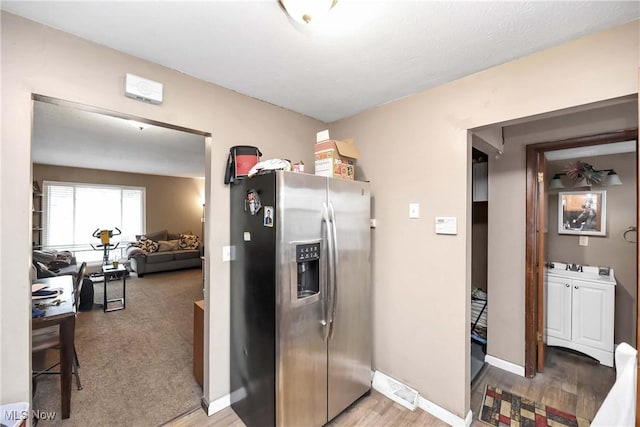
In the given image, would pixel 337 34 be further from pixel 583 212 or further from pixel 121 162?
pixel 121 162

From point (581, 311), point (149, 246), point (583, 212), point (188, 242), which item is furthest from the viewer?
point (188, 242)

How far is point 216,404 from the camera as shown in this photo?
6.57 feet

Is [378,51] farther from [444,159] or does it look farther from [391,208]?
[391,208]

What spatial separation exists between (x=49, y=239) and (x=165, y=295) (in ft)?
11.6

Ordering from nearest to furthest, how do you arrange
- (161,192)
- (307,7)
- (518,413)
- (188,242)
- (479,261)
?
(307,7) → (518,413) → (479,261) → (188,242) → (161,192)

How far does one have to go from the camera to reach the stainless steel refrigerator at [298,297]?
1.63 metres

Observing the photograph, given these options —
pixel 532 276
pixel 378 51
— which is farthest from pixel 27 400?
pixel 532 276

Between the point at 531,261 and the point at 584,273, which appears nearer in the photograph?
the point at 531,261

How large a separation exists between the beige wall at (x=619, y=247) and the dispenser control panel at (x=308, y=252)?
3.36 metres

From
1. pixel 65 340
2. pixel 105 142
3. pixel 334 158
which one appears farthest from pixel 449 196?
pixel 105 142

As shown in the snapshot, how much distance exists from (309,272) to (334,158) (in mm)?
886

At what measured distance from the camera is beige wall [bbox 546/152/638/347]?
9.17 feet

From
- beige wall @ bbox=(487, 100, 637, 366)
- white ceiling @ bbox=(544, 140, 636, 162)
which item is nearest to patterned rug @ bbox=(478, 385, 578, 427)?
beige wall @ bbox=(487, 100, 637, 366)

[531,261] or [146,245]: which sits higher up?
[531,261]
